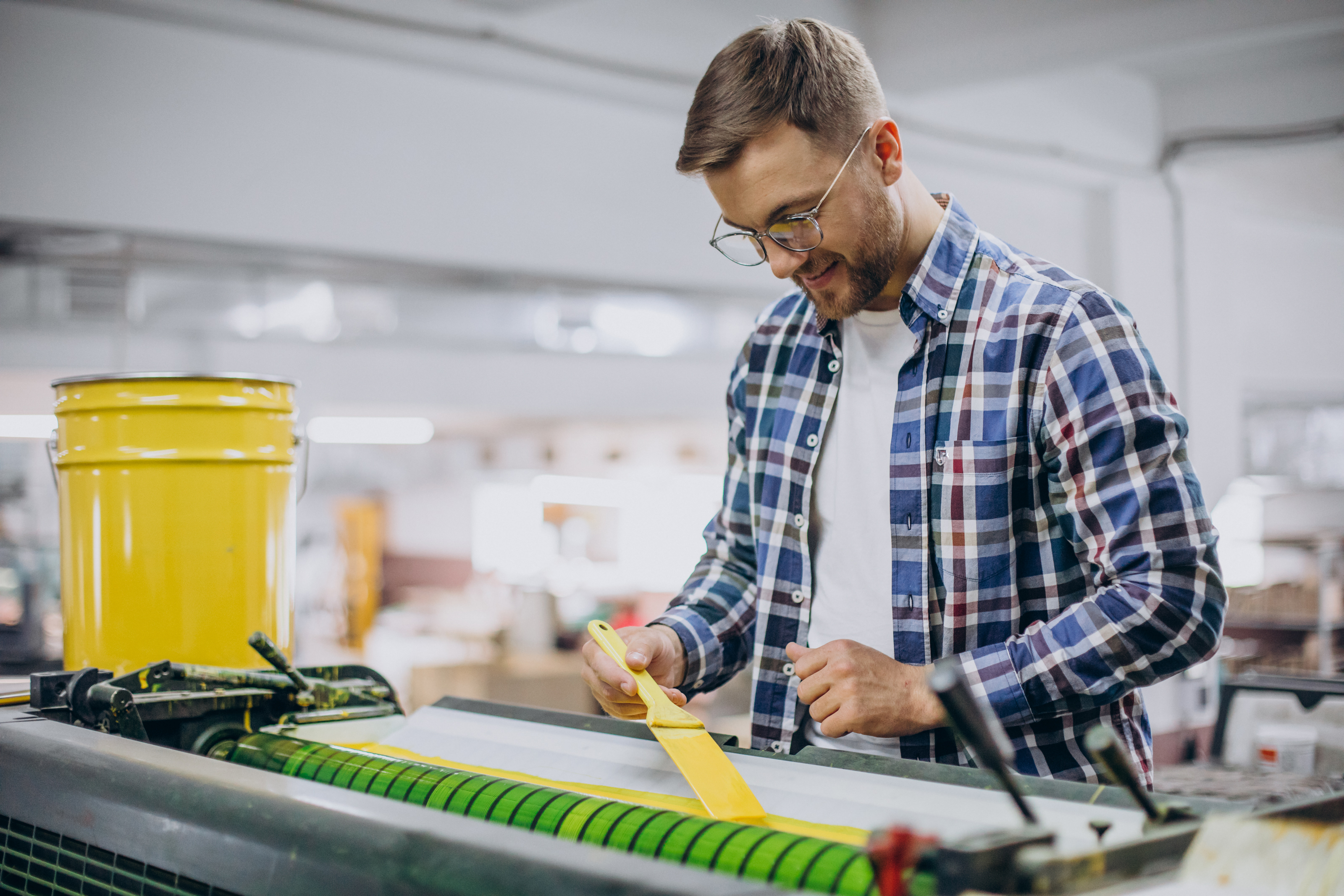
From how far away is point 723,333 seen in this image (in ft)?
14.7

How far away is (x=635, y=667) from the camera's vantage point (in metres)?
1.18

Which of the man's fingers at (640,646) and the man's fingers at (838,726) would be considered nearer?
the man's fingers at (838,726)

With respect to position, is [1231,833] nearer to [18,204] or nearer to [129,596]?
[129,596]

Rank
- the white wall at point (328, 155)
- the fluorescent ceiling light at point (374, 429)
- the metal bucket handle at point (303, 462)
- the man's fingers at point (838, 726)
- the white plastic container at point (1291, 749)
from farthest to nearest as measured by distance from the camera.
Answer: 1. the fluorescent ceiling light at point (374, 429)
2. the white wall at point (328, 155)
3. the white plastic container at point (1291, 749)
4. the metal bucket handle at point (303, 462)
5. the man's fingers at point (838, 726)

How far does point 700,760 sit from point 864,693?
0.59ft

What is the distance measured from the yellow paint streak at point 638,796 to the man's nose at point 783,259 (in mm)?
566

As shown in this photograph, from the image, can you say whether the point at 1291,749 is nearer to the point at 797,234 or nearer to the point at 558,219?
the point at 797,234

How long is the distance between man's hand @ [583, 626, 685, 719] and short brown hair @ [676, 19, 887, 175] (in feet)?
1.83

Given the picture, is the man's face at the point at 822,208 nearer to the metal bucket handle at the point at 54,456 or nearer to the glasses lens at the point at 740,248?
the glasses lens at the point at 740,248

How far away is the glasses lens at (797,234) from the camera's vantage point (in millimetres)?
1262

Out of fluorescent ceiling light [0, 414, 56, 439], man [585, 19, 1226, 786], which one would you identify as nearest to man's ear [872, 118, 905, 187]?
man [585, 19, 1226, 786]

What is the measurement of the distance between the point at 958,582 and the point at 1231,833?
1.84ft

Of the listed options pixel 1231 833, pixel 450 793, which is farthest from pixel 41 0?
pixel 1231 833

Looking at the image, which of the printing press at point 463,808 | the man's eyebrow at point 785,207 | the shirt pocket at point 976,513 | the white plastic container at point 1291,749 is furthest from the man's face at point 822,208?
the white plastic container at point 1291,749
